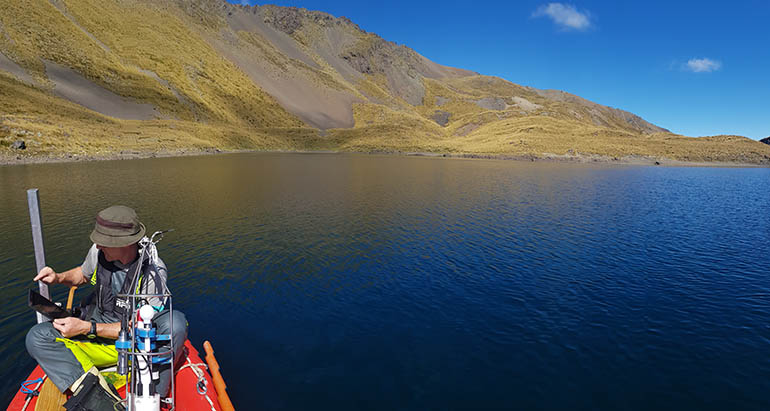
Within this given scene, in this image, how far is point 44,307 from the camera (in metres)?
6.15

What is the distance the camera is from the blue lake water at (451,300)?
10859 millimetres

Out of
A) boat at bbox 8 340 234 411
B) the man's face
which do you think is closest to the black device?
the man's face

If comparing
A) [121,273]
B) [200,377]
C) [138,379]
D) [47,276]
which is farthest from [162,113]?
[138,379]

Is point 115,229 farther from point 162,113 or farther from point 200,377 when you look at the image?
point 162,113

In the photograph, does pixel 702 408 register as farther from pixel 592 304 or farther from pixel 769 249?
pixel 769 249

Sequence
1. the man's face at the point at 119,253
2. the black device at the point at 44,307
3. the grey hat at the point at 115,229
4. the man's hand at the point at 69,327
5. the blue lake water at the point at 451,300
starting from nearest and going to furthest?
the black device at the point at 44,307 < the man's hand at the point at 69,327 < the grey hat at the point at 115,229 < the man's face at the point at 119,253 < the blue lake water at the point at 451,300

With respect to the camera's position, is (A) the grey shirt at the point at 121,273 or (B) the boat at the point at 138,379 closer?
(B) the boat at the point at 138,379

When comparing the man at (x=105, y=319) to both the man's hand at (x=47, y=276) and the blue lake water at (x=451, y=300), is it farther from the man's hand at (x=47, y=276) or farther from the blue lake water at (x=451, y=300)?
the blue lake water at (x=451, y=300)

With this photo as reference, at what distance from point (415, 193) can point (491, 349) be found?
33806mm

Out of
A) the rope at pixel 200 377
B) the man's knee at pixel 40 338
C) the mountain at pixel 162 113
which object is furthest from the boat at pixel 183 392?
the mountain at pixel 162 113

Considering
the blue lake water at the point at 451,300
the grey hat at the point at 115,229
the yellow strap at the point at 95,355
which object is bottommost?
the blue lake water at the point at 451,300

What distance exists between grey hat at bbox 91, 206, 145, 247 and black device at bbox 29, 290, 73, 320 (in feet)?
Result: 3.87

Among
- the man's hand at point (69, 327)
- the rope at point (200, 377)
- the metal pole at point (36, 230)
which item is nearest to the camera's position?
the man's hand at point (69, 327)

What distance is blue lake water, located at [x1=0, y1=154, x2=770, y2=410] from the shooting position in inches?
428
